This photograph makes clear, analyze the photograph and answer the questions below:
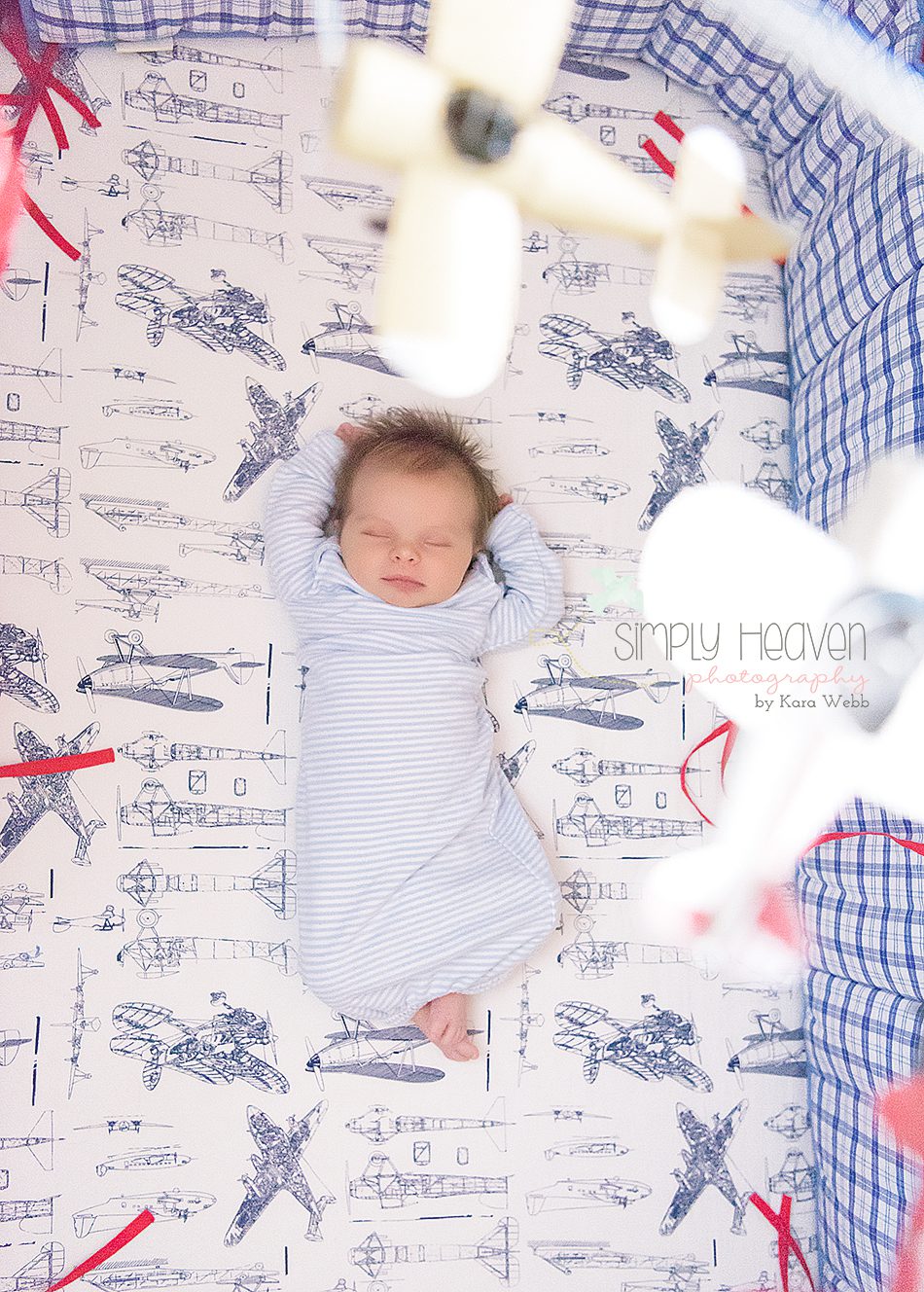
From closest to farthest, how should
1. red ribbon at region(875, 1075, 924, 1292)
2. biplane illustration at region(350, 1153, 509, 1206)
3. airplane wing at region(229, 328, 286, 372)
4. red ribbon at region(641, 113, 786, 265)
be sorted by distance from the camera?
1. red ribbon at region(875, 1075, 924, 1292)
2. biplane illustration at region(350, 1153, 509, 1206)
3. airplane wing at region(229, 328, 286, 372)
4. red ribbon at region(641, 113, 786, 265)

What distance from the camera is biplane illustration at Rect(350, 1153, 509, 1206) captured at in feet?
3.88

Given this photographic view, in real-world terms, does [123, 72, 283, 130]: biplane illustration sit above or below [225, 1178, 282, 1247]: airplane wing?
above

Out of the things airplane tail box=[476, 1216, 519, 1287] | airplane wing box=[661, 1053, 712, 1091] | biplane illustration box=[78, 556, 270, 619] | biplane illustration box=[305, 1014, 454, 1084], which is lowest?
airplane tail box=[476, 1216, 519, 1287]

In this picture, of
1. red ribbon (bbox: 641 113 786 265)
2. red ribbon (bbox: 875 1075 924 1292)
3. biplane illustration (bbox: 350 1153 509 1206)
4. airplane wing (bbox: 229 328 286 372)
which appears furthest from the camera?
red ribbon (bbox: 641 113 786 265)

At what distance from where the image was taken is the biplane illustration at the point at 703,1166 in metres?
1.23

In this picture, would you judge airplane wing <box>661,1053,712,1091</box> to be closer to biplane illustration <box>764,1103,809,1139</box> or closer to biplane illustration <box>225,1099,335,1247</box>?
biplane illustration <box>764,1103,809,1139</box>

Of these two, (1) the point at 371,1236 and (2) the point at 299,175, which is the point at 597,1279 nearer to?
(1) the point at 371,1236

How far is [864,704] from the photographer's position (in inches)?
49.6

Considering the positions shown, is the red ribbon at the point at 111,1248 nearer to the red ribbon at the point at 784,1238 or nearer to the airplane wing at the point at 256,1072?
the airplane wing at the point at 256,1072

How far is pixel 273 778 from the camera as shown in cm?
123

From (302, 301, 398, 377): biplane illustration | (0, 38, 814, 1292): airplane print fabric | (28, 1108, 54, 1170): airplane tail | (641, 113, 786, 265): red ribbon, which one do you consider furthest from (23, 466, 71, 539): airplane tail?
(641, 113, 786, 265): red ribbon

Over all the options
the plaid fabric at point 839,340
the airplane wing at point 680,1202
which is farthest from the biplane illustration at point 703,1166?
the plaid fabric at point 839,340

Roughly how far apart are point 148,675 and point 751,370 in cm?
87

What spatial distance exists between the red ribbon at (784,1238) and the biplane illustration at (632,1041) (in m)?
0.15
